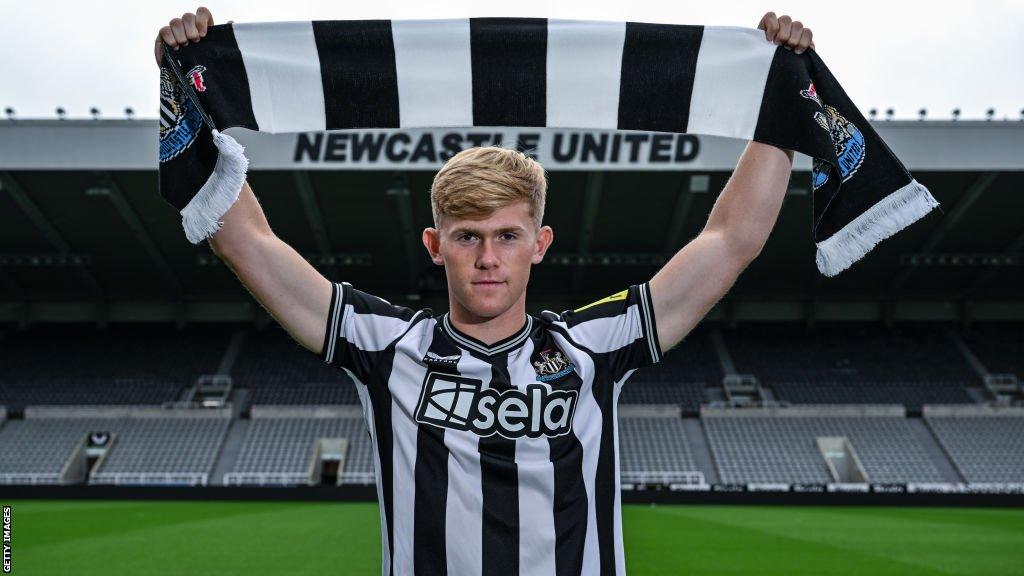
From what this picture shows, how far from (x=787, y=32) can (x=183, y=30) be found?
4.79 ft

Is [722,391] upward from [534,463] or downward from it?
upward

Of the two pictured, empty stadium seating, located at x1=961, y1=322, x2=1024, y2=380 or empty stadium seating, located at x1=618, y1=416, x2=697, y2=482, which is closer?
empty stadium seating, located at x1=618, y1=416, x2=697, y2=482

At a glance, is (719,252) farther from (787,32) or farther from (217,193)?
(217,193)

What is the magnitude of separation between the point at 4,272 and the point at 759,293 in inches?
886

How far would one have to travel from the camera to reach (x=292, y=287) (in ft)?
6.31

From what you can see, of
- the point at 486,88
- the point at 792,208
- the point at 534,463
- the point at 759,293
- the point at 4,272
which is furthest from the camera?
the point at 759,293

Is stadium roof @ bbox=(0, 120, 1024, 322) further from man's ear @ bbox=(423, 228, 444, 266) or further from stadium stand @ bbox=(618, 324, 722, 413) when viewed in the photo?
man's ear @ bbox=(423, 228, 444, 266)

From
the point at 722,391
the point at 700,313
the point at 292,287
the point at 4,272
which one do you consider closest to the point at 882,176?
the point at 700,313

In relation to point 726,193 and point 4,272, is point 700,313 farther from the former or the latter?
point 4,272

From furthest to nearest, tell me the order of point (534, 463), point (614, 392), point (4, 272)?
point (4, 272), point (614, 392), point (534, 463)

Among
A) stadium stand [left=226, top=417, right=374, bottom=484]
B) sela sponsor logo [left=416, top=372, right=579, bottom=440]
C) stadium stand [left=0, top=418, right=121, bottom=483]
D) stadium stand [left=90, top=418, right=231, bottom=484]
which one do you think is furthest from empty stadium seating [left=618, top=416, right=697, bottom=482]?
sela sponsor logo [left=416, top=372, right=579, bottom=440]

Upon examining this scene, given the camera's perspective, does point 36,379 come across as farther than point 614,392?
Yes

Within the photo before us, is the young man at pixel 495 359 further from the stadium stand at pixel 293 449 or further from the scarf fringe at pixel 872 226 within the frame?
the stadium stand at pixel 293 449

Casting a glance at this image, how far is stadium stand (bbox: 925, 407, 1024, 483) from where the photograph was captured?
2222cm
